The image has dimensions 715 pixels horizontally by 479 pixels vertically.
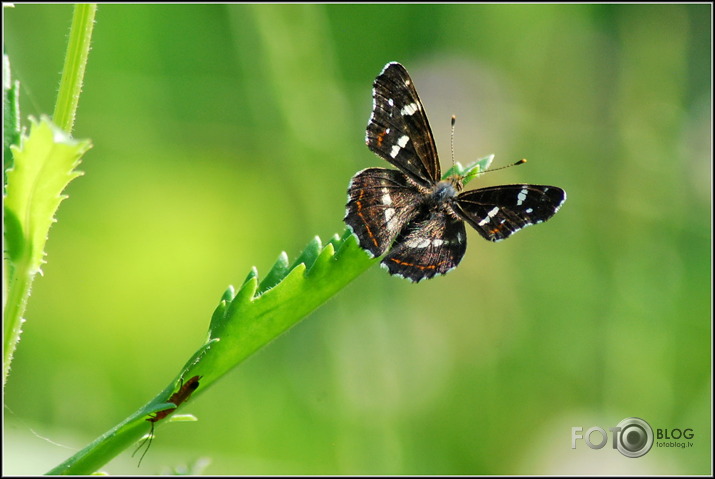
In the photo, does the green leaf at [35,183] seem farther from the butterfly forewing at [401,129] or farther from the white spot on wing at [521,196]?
the white spot on wing at [521,196]

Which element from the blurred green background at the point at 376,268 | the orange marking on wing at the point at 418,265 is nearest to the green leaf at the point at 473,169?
the orange marking on wing at the point at 418,265

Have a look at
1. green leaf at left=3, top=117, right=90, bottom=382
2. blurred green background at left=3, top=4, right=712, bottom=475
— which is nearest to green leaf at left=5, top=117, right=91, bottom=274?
green leaf at left=3, top=117, right=90, bottom=382

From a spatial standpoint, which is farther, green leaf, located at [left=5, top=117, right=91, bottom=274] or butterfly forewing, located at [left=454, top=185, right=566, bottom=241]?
butterfly forewing, located at [left=454, top=185, right=566, bottom=241]

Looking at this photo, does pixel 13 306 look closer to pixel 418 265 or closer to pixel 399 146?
pixel 418 265

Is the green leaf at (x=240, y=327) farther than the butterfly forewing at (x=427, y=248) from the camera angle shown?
No

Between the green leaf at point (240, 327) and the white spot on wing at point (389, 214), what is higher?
the white spot on wing at point (389, 214)

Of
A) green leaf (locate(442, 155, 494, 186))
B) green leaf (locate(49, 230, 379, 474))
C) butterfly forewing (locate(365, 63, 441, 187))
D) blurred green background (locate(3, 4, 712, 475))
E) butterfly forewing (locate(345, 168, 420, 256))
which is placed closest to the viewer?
green leaf (locate(49, 230, 379, 474))

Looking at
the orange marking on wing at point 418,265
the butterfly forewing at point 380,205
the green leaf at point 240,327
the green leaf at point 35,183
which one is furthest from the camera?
the orange marking on wing at point 418,265

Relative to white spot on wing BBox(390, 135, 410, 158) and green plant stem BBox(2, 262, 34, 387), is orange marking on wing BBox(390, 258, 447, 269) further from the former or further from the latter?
green plant stem BBox(2, 262, 34, 387)

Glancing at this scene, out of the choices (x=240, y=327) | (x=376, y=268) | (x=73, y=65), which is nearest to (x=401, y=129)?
(x=240, y=327)
